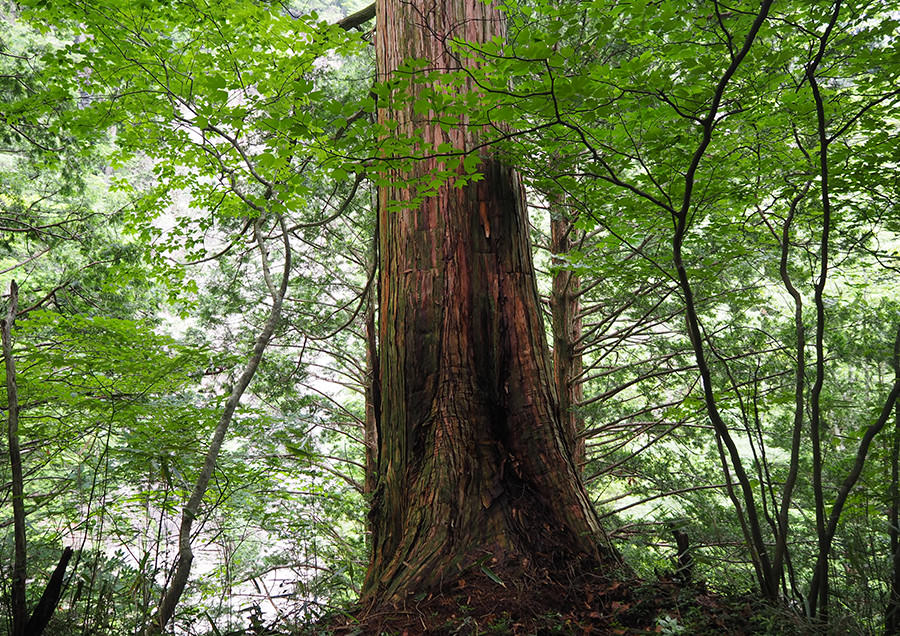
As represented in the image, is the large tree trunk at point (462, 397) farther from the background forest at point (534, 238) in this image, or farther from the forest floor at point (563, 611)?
the background forest at point (534, 238)

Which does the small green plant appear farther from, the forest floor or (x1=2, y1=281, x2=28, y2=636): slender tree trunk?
(x1=2, y1=281, x2=28, y2=636): slender tree trunk

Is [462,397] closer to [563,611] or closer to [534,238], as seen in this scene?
[563,611]

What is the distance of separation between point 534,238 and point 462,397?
518 cm

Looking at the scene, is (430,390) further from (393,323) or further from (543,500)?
(543,500)

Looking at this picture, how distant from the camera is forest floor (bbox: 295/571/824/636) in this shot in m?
1.98

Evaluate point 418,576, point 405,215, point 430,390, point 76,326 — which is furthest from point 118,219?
point 418,576

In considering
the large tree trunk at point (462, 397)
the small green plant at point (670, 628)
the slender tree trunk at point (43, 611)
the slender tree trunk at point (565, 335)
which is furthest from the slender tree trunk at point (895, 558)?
the slender tree trunk at point (565, 335)

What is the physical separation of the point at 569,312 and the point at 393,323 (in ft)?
13.9

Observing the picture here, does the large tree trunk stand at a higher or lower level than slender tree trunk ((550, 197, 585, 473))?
lower

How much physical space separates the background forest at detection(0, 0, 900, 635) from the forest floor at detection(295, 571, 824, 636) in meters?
0.12

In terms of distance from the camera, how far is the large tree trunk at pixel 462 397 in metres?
2.52

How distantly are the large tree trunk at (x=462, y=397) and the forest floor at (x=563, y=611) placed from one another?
0.12 meters

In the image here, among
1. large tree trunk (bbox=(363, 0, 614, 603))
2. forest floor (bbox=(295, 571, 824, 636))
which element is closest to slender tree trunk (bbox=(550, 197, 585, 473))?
large tree trunk (bbox=(363, 0, 614, 603))

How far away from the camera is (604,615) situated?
213cm
